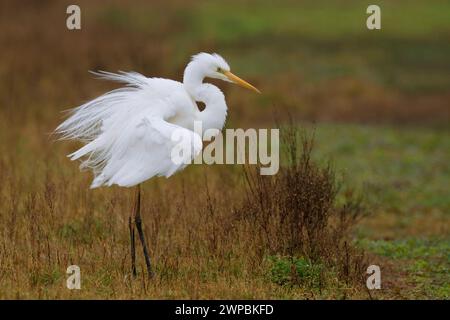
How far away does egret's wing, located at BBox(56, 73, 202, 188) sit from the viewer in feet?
Answer: 24.1

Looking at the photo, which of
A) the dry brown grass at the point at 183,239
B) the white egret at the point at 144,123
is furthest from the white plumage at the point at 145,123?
the dry brown grass at the point at 183,239

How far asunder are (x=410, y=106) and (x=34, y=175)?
1313 centimetres

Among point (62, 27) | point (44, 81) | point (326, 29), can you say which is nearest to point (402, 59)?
point (326, 29)

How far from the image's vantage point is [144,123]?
754 cm

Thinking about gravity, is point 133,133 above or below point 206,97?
below

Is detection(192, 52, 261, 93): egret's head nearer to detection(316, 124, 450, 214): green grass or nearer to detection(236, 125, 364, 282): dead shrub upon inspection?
detection(236, 125, 364, 282): dead shrub

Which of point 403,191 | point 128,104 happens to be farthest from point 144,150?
point 403,191

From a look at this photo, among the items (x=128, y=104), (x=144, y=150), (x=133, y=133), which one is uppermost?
(x=128, y=104)

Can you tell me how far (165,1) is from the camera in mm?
34812

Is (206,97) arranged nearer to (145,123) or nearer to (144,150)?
(145,123)

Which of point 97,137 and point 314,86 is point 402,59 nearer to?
point 314,86

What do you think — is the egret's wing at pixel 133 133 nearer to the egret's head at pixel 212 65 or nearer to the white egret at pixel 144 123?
the white egret at pixel 144 123

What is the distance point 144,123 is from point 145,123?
0.02 m
